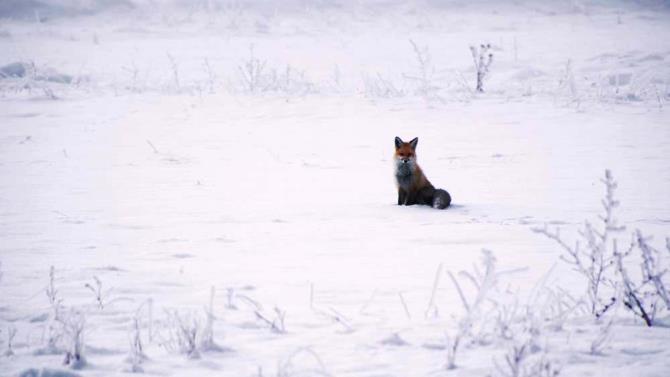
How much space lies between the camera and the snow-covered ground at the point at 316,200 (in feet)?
11.8

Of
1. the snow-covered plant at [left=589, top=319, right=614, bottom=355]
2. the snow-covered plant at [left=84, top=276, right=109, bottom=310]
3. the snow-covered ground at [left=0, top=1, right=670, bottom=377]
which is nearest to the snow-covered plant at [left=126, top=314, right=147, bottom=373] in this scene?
the snow-covered ground at [left=0, top=1, right=670, bottom=377]

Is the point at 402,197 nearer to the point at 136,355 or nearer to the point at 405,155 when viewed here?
the point at 405,155

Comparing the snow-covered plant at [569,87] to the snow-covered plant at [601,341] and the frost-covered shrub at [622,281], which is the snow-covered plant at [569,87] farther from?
the snow-covered plant at [601,341]

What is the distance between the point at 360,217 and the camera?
7.23 metres

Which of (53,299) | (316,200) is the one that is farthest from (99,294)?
(316,200)

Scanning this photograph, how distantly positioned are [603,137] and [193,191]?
785cm

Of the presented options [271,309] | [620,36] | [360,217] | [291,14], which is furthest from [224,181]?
[291,14]

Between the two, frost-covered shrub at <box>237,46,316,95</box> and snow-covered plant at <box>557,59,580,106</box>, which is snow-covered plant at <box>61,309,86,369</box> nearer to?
snow-covered plant at <box>557,59,580,106</box>

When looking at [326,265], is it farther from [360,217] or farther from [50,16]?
[50,16]

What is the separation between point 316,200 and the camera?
8305 millimetres

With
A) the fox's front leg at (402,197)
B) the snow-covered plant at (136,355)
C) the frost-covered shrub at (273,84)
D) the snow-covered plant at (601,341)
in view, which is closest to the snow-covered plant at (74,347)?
the snow-covered plant at (136,355)

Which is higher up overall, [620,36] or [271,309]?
[620,36]

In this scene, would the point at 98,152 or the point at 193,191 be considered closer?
the point at 193,191

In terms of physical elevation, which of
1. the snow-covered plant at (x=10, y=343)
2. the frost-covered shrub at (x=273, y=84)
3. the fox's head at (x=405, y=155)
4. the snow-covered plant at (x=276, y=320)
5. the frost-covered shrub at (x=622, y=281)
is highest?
the frost-covered shrub at (x=273, y=84)
